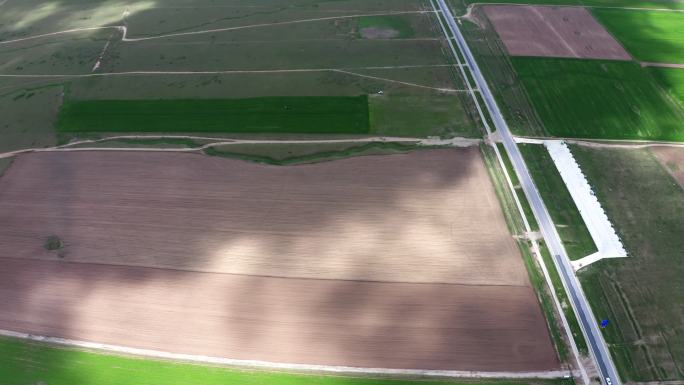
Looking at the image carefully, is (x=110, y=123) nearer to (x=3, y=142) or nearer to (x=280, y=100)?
(x=3, y=142)

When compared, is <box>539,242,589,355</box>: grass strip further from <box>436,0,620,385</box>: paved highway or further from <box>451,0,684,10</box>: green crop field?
<box>451,0,684,10</box>: green crop field

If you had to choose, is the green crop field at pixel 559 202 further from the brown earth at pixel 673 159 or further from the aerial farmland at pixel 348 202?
the brown earth at pixel 673 159

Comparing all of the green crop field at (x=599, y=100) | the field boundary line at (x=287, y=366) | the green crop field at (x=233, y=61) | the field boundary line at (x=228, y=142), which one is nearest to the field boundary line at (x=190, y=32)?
the green crop field at (x=233, y=61)

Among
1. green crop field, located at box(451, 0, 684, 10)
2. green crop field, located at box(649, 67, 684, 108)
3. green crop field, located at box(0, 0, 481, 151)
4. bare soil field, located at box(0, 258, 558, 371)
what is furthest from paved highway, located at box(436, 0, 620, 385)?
green crop field, located at box(649, 67, 684, 108)

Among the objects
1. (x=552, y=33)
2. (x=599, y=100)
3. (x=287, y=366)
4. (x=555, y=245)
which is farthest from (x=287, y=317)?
(x=552, y=33)

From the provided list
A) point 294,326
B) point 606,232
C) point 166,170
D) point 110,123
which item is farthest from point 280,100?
point 606,232

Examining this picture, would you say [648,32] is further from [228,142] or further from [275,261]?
[275,261]
